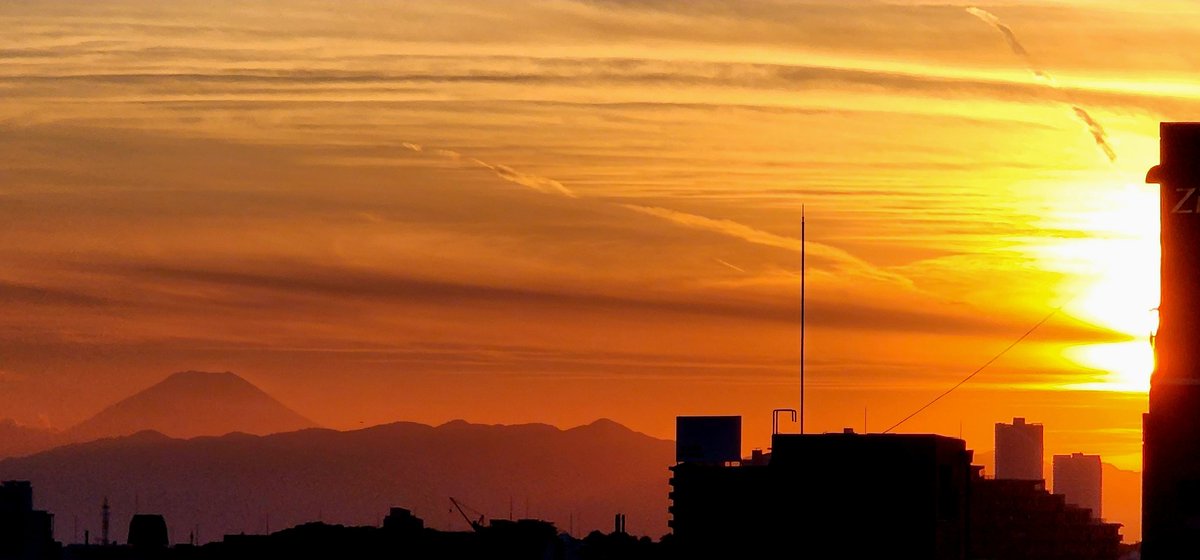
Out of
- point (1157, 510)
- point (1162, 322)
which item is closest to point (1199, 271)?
point (1162, 322)

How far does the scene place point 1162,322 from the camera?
98.8 metres

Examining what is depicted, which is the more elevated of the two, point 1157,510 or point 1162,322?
point 1162,322

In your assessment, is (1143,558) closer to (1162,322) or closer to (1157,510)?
(1157,510)

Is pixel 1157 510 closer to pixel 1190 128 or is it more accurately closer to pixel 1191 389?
pixel 1191 389

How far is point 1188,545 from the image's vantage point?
96750 millimetres

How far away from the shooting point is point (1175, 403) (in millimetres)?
98125

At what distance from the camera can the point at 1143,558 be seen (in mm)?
98500

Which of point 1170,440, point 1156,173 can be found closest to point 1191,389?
point 1170,440

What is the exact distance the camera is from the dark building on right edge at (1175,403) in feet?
321

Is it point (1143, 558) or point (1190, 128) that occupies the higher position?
point (1190, 128)

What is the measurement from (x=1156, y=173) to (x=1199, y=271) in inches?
190

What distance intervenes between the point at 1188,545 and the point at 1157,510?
229cm

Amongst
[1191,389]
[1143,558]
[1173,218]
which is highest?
[1173,218]

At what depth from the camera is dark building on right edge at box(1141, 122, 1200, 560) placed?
97875mm
